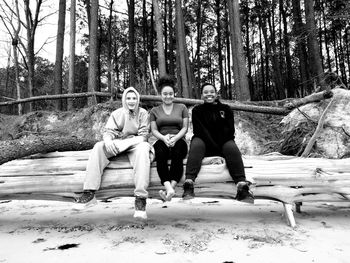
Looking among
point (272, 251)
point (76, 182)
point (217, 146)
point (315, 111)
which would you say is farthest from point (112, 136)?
point (315, 111)

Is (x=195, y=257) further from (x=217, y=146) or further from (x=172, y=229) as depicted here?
(x=217, y=146)

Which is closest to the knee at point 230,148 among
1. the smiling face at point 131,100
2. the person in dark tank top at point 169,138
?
the person in dark tank top at point 169,138

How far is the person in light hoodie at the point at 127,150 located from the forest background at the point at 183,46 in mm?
4302

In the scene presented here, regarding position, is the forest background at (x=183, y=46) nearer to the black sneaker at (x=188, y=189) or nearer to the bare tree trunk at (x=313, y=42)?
the bare tree trunk at (x=313, y=42)

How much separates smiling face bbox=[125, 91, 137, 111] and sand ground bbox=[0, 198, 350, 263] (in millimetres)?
1325

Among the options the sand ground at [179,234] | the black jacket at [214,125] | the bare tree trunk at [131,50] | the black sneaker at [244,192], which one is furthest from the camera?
the bare tree trunk at [131,50]

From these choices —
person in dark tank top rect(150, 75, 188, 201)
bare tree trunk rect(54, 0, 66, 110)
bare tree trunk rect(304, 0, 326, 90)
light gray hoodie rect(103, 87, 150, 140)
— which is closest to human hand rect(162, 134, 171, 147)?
person in dark tank top rect(150, 75, 188, 201)

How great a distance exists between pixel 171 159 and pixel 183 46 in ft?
34.9

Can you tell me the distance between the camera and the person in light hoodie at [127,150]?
3.13 m

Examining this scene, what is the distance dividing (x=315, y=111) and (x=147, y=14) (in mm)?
18210

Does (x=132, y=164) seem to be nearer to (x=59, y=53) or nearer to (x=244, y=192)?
(x=244, y=192)

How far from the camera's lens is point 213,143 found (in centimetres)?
346

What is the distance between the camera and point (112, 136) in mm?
3615

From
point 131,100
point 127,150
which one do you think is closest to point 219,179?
point 127,150
